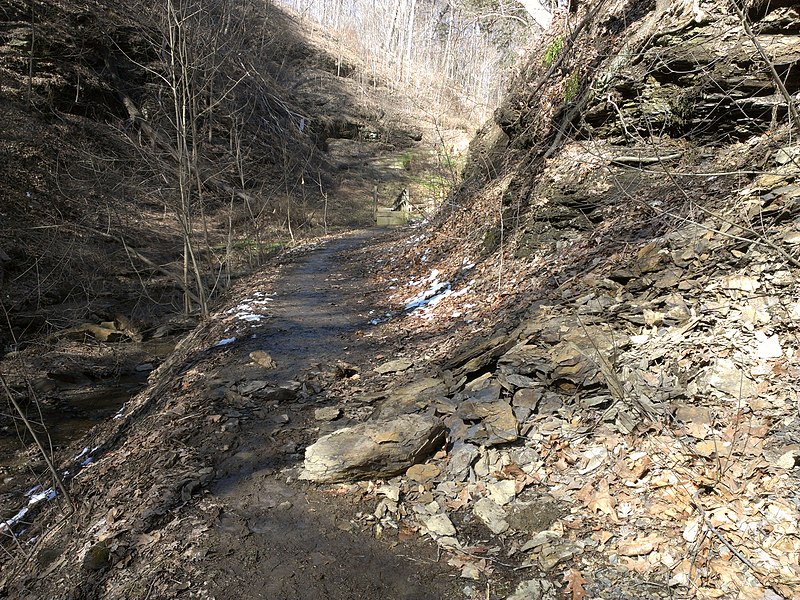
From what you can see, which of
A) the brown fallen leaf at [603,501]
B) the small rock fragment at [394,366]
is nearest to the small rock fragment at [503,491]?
the brown fallen leaf at [603,501]

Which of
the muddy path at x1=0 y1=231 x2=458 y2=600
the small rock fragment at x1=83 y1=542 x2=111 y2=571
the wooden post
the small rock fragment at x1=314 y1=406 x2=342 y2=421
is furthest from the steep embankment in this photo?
the wooden post

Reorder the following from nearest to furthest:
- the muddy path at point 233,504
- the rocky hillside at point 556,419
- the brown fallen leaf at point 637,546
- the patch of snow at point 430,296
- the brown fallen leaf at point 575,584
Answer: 1. the brown fallen leaf at point 575,584
2. the brown fallen leaf at point 637,546
3. the rocky hillside at point 556,419
4. the muddy path at point 233,504
5. the patch of snow at point 430,296

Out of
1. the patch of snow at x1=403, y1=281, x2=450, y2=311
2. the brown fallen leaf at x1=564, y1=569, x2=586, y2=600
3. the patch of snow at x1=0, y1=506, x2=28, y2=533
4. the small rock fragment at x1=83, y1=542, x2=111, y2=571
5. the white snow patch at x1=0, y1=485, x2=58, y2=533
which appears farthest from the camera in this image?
the patch of snow at x1=403, y1=281, x2=450, y2=311

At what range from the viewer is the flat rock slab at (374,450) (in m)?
3.84

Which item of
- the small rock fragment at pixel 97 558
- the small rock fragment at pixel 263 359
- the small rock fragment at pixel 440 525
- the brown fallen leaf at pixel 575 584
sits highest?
the brown fallen leaf at pixel 575 584

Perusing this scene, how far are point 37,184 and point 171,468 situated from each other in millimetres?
17080

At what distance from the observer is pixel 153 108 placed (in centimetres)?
2241

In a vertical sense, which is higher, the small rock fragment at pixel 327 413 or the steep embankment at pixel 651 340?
the steep embankment at pixel 651 340

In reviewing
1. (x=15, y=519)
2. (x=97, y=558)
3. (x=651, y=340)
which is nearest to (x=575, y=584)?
(x=651, y=340)

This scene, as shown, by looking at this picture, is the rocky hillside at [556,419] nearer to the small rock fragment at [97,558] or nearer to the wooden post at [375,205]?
the small rock fragment at [97,558]

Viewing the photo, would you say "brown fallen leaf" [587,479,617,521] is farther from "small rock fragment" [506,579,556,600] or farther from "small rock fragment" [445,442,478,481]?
"small rock fragment" [445,442,478,481]

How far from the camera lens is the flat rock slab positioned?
3844mm

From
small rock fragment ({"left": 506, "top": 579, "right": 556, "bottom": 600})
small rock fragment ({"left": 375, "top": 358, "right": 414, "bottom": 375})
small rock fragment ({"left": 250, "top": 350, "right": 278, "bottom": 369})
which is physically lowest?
small rock fragment ({"left": 250, "top": 350, "right": 278, "bottom": 369})

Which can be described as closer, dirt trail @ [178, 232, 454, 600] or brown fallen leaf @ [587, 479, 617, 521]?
dirt trail @ [178, 232, 454, 600]
